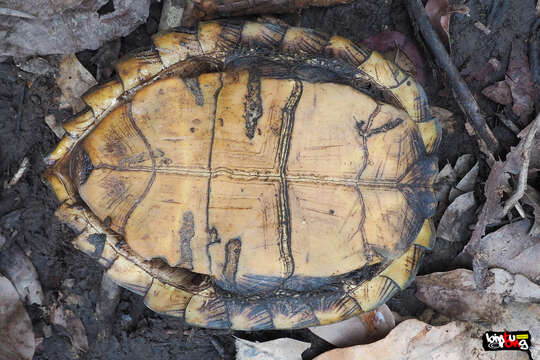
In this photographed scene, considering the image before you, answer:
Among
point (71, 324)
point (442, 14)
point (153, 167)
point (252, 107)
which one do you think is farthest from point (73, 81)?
point (442, 14)

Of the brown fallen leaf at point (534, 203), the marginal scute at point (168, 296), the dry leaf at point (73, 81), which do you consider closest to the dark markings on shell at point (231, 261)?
the marginal scute at point (168, 296)

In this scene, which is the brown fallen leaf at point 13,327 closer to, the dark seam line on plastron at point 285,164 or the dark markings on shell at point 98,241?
the dark markings on shell at point 98,241

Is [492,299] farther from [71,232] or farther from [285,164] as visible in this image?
[71,232]

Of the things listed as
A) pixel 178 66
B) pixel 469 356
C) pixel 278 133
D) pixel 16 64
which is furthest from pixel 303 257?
pixel 16 64

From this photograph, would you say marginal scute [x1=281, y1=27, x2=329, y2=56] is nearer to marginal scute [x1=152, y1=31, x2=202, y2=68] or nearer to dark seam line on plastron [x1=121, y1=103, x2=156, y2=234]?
marginal scute [x1=152, y1=31, x2=202, y2=68]

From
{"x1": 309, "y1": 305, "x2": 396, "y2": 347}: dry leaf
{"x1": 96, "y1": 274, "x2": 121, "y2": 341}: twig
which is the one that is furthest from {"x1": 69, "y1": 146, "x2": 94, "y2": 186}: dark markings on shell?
{"x1": 309, "y1": 305, "x2": 396, "y2": 347}: dry leaf

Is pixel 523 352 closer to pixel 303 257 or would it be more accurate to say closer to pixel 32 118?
pixel 303 257
